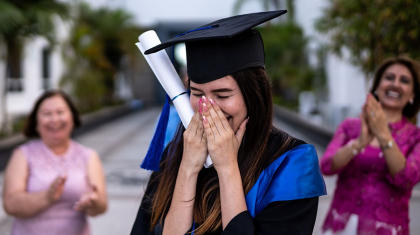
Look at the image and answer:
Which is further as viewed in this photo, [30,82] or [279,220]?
[30,82]

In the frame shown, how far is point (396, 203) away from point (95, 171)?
1748mm

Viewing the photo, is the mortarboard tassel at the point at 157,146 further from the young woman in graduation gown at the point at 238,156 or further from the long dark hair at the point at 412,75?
the long dark hair at the point at 412,75

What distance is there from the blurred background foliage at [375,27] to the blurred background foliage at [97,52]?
29.0 feet

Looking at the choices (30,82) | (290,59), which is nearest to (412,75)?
(290,59)

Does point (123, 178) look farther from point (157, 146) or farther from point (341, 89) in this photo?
point (341, 89)

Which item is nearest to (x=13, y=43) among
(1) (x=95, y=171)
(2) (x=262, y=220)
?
(1) (x=95, y=171)

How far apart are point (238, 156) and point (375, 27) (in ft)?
10.9

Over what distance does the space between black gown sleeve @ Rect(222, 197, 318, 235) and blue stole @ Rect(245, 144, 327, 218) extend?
0.08 ft

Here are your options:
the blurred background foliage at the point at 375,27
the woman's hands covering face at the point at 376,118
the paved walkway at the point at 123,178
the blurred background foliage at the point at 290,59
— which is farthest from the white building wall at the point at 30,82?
the woman's hands covering face at the point at 376,118

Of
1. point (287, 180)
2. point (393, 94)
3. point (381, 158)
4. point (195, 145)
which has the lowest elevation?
point (381, 158)

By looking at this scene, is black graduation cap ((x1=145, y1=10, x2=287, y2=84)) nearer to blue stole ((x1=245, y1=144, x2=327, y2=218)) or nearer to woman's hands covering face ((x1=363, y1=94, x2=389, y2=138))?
blue stole ((x1=245, y1=144, x2=327, y2=218))

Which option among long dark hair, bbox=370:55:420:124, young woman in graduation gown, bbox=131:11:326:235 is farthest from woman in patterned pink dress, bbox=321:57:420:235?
young woman in graduation gown, bbox=131:11:326:235

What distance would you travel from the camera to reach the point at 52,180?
2.71m

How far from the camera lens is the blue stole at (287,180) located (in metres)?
1.46
